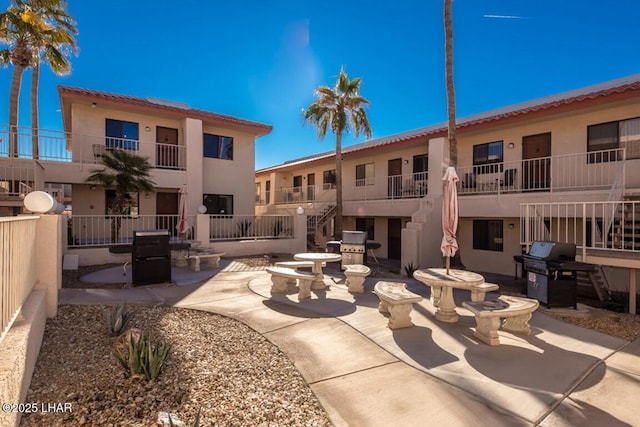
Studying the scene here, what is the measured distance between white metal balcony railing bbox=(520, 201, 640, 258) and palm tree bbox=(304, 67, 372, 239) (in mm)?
8262

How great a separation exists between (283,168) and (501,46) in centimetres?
1600

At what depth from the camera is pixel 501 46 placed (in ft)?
50.5

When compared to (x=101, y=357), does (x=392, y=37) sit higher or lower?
higher

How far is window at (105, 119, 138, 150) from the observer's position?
1454 centimetres

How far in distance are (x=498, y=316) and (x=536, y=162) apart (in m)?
9.95

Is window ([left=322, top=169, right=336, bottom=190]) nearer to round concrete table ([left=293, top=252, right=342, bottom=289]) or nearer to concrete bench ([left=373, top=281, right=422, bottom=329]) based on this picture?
round concrete table ([left=293, top=252, right=342, bottom=289])

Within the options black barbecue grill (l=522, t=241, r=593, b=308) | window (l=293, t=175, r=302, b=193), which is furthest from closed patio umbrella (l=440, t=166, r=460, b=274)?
window (l=293, t=175, r=302, b=193)

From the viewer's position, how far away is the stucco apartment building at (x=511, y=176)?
1010cm

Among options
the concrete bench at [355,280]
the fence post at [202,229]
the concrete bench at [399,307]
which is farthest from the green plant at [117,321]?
the fence post at [202,229]

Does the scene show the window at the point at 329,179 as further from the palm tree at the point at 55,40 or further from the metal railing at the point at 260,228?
the palm tree at the point at 55,40

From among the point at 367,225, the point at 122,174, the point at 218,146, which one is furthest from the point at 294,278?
the point at 367,225

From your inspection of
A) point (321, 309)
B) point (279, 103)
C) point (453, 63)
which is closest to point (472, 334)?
point (321, 309)

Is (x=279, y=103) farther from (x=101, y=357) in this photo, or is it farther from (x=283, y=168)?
(x=101, y=357)

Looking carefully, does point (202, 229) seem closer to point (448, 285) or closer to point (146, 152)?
point (146, 152)
